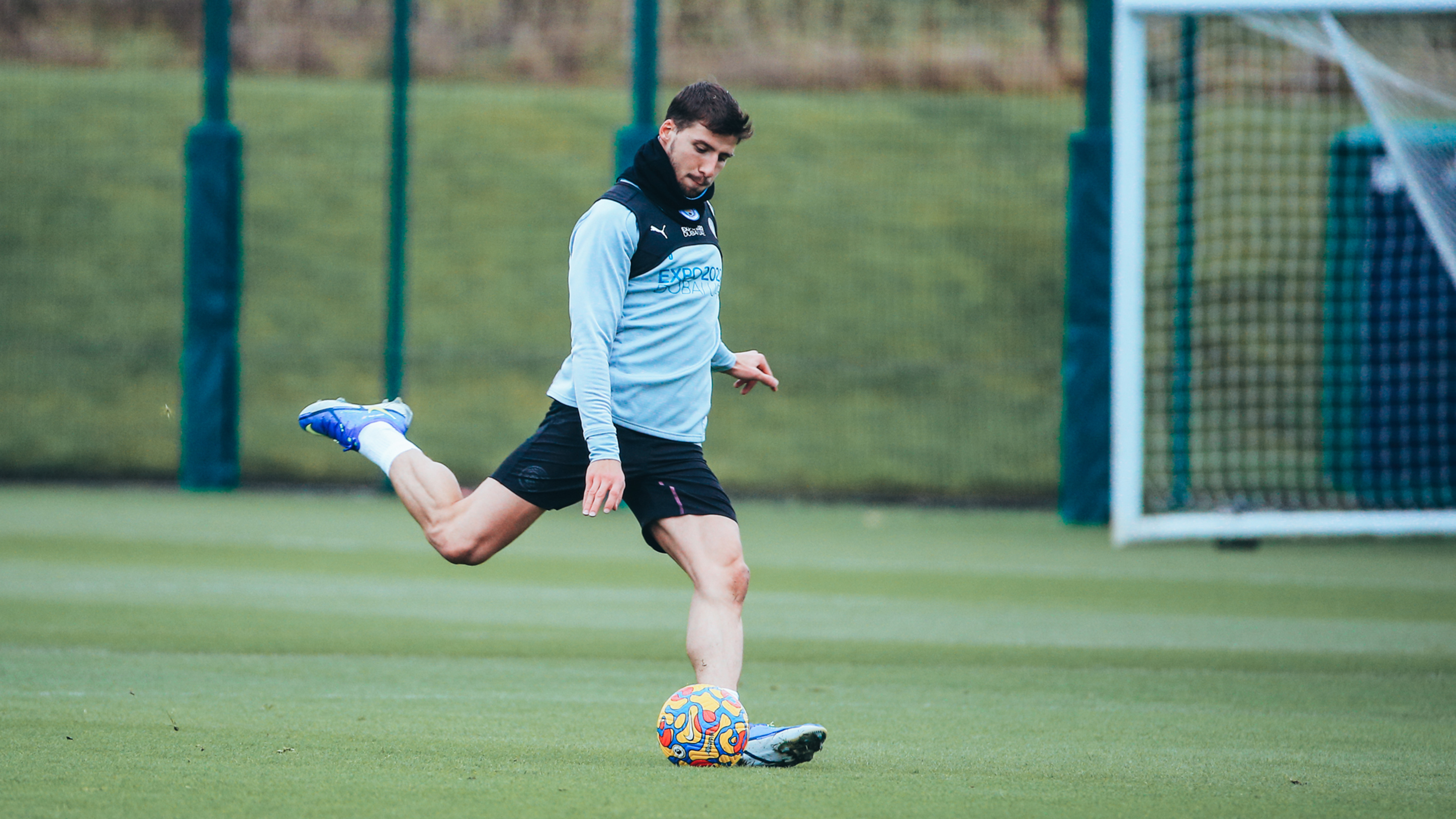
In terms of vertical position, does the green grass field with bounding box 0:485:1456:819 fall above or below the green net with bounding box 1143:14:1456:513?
below

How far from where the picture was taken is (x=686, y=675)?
6.80m

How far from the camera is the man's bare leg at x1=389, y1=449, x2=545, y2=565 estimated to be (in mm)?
5133

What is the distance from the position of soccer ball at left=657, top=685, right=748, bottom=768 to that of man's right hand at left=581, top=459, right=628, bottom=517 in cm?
56

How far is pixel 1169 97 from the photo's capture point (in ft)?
47.4

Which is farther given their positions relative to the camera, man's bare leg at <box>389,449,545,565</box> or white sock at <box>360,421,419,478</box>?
white sock at <box>360,421,419,478</box>

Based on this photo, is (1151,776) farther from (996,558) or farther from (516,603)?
(996,558)

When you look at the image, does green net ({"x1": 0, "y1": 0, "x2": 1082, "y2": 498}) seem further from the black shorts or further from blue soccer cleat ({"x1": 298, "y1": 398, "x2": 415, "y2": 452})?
the black shorts

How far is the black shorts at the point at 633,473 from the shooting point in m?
4.93

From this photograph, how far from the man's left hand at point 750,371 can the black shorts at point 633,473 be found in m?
0.46

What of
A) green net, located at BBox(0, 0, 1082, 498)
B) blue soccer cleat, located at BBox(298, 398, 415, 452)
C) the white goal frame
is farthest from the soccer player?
green net, located at BBox(0, 0, 1082, 498)

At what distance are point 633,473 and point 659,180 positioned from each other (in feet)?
2.80

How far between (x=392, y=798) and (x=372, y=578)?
5637 mm

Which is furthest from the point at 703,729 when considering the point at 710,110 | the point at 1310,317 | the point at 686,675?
the point at 1310,317

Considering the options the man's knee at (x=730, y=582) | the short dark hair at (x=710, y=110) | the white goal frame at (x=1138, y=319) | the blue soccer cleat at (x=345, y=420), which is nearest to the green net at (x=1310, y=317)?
the white goal frame at (x=1138, y=319)
